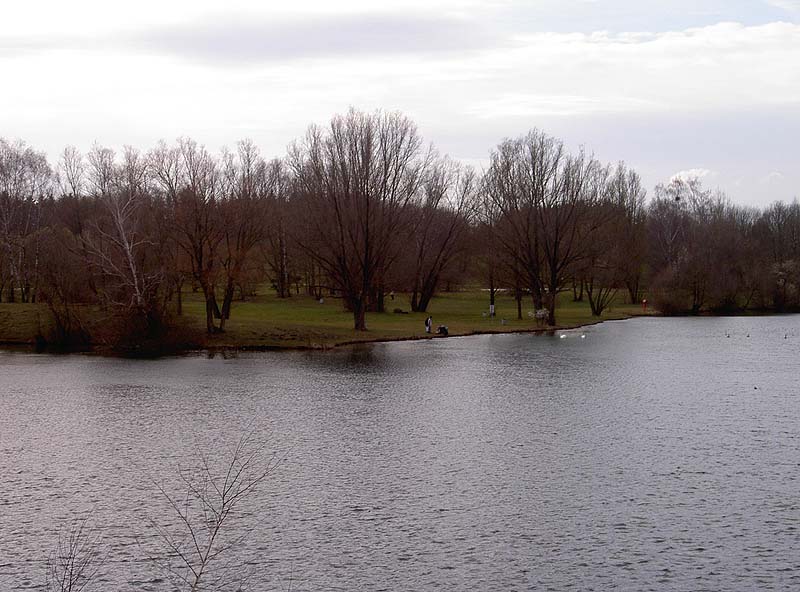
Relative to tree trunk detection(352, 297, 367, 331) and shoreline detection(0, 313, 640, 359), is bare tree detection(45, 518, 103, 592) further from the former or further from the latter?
tree trunk detection(352, 297, 367, 331)

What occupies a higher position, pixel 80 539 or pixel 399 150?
pixel 399 150

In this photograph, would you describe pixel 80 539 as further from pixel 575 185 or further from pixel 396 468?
pixel 575 185

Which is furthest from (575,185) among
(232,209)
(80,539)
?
(80,539)

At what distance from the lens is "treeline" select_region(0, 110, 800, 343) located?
2061 inches

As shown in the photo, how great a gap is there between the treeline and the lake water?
37.8ft

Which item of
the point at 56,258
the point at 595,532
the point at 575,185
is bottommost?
the point at 595,532

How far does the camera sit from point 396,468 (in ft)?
72.8

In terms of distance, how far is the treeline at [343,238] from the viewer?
52.3m

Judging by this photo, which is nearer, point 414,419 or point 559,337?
point 414,419

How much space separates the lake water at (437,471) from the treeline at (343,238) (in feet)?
37.8

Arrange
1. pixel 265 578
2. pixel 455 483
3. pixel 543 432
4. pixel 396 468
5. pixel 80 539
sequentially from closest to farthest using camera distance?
pixel 265 578, pixel 80 539, pixel 455 483, pixel 396 468, pixel 543 432

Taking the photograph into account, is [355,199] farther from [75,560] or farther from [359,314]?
[75,560]

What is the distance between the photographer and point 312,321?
212 feet

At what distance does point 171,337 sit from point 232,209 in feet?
27.5
